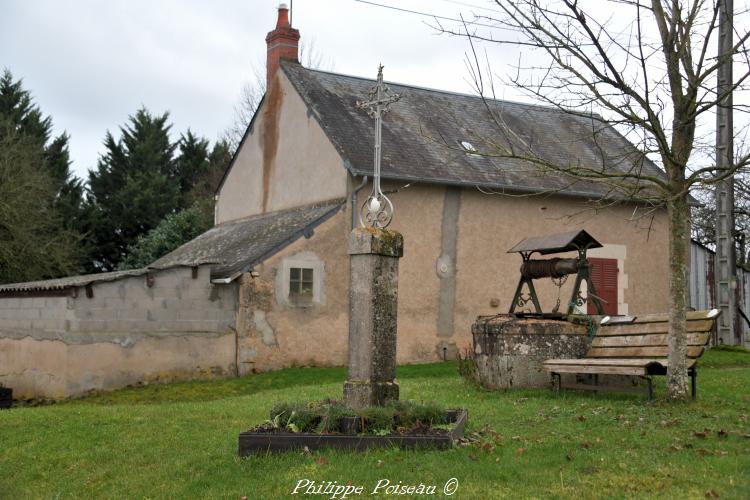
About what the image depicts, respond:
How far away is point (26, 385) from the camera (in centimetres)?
1695

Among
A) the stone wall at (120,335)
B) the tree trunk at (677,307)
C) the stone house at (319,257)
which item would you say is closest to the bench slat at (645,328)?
the tree trunk at (677,307)

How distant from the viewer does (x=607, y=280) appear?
21328mm

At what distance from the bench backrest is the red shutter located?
9044 mm

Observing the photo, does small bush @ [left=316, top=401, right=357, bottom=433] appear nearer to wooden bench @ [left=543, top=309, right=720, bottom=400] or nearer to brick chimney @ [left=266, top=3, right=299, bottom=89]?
wooden bench @ [left=543, top=309, right=720, bottom=400]

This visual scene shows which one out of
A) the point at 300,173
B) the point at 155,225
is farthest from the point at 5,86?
the point at 300,173

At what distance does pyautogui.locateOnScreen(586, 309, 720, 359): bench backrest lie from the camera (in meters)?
10.5

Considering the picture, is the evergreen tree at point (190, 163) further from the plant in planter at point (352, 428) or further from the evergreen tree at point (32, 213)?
the plant in planter at point (352, 428)

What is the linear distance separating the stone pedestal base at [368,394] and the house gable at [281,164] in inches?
408

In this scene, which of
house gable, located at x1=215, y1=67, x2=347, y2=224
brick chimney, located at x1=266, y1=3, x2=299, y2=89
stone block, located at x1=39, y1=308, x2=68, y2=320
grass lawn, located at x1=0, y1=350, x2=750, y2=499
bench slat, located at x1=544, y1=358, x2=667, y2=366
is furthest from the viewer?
brick chimney, located at x1=266, y1=3, x2=299, y2=89

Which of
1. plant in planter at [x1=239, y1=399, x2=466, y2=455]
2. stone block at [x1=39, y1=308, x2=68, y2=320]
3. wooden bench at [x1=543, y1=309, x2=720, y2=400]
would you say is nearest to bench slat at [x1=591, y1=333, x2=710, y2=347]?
wooden bench at [x1=543, y1=309, x2=720, y2=400]

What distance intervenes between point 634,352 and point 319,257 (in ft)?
28.5

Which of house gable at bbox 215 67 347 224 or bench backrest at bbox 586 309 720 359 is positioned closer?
bench backrest at bbox 586 309 720 359

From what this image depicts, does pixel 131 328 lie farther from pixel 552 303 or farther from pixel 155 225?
pixel 155 225

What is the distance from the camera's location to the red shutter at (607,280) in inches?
832
